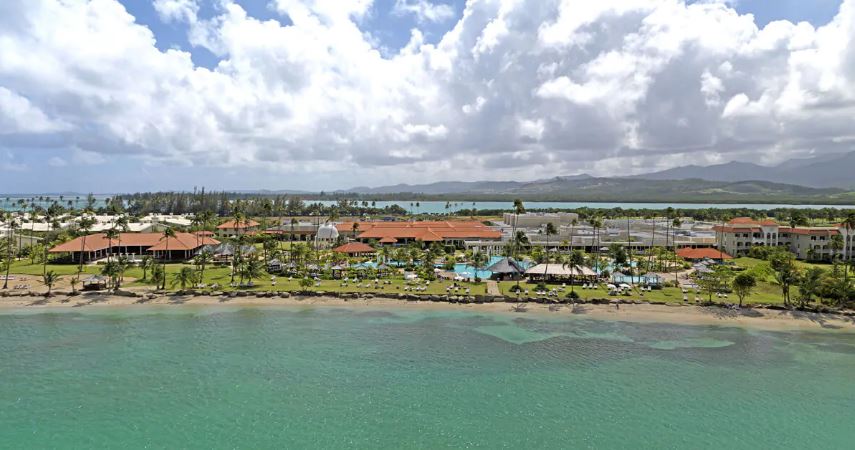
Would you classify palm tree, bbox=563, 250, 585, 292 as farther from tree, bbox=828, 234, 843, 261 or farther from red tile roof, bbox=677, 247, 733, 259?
tree, bbox=828, 234, 843, 261

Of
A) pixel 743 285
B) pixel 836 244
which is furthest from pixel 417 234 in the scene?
pixel 836 244

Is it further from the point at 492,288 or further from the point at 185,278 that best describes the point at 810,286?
the point at 185,278

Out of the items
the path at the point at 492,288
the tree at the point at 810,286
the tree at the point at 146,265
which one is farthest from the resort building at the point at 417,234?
the tree at the point at 810,286

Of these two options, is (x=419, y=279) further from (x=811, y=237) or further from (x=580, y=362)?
(x=811, y=237)

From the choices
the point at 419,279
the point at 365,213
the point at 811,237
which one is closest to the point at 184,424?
the point at 419,279

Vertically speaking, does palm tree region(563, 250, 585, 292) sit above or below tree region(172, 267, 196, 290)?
above

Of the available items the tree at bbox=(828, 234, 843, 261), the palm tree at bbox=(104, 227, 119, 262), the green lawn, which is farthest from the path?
the tree at bbox=(828, 234, 843, 261)
